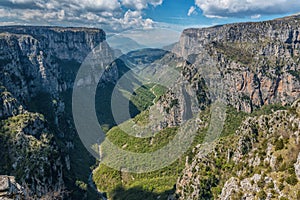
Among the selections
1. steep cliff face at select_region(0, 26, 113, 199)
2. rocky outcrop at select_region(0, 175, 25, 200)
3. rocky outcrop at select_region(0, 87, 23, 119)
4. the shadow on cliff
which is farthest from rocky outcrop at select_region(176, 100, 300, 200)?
rocky outcrop at select_region(0, 87, 23, 119)

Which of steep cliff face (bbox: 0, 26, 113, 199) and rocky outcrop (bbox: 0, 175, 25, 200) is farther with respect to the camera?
steep cliff face (bbox: 0, 26, 113, 199)

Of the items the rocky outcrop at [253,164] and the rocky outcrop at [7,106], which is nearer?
the rocky outcrop at [253,164]

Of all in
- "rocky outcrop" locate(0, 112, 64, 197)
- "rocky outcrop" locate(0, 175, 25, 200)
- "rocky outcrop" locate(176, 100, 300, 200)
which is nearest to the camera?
"rocky outcrop" locate(0, 175, 25, 200)

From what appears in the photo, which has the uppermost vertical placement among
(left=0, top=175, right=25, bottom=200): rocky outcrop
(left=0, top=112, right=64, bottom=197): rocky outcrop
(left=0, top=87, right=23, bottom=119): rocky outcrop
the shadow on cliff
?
(left=0, top=175, right=25, bottom=200): rocky outcrop

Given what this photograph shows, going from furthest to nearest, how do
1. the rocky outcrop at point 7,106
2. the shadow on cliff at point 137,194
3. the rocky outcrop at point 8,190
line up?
the shadow on cliff at point 137,194 < the rocky outcrop at point 7,106 < the rocky outcrop at point 8,190

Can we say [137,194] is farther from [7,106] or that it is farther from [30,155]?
[7,106]

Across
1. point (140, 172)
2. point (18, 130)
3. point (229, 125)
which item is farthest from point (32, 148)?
point (229, 125)

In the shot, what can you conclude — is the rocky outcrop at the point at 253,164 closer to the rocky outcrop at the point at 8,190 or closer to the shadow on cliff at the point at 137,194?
the shadow on cliff at the point at 137,194

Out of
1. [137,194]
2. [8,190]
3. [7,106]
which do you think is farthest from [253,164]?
[7,106]

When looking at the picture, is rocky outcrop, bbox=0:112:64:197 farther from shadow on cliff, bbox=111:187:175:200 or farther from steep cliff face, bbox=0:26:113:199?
shadow on cliff, bbox=111:187:175:200

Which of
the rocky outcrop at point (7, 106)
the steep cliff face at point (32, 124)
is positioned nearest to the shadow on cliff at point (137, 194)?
the steep cliff face at point (32, 124)

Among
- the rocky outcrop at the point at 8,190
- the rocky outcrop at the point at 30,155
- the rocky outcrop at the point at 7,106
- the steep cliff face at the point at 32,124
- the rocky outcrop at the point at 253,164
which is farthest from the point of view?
the rocky outcrop at the point at 7,106

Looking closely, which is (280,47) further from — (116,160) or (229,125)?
(116,160)
